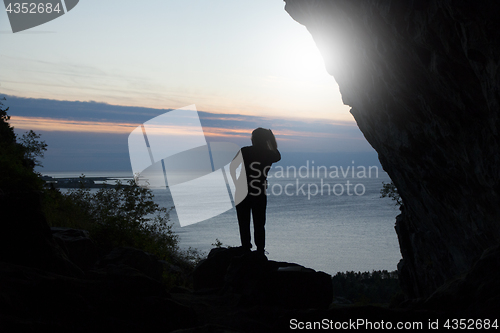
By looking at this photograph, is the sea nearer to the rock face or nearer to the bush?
the bush

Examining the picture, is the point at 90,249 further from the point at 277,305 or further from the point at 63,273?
the point at 277,305

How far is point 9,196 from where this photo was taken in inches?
211

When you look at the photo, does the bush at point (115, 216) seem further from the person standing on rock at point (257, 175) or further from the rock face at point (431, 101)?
the rock face at point (431, 101)

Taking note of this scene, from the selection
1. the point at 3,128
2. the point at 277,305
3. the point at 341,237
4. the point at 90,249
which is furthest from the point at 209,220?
the point at 277,305

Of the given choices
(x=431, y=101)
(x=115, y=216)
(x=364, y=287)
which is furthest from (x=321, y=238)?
(x=431, y=101)

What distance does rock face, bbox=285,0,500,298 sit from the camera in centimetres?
425

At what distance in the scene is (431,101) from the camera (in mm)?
5637

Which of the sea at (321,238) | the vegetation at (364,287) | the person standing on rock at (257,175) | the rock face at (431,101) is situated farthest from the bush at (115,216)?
the rock face at (431,101)

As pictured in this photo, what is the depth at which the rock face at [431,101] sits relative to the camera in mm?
4250

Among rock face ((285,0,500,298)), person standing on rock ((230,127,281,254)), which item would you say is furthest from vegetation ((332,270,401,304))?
person standing on rock ((230,127,281,254))

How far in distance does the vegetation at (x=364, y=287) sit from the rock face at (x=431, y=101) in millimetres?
7952

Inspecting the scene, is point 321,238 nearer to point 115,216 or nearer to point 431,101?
point 115,216

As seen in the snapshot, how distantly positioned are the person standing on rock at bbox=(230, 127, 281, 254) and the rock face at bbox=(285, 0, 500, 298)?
2.71 m

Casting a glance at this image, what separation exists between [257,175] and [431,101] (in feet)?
12.3
